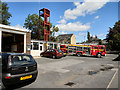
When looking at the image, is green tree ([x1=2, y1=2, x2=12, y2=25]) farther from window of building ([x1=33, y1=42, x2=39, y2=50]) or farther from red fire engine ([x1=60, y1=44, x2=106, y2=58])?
red fire engine ([x1=60, y1=44, x2=106, y2=58])

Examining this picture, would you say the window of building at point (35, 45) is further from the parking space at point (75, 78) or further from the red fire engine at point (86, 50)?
the parking space at point (75, 78)

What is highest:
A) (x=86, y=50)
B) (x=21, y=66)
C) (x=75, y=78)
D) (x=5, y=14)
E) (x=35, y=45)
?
(x=5, y=14)

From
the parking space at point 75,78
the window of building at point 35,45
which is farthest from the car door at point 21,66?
the window of building at point 35,45

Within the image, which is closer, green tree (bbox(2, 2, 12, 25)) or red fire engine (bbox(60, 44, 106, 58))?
red fire engine (bbox(60, 44, 106, 58))

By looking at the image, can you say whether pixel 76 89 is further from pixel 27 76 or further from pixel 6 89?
pixel 6 89

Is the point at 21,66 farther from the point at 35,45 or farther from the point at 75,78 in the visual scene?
the point at 35,45

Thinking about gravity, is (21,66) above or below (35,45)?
below

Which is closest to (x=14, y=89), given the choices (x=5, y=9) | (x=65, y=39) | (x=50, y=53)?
(x=50, y=53)

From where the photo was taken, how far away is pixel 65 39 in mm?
57125

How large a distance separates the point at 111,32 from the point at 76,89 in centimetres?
4555

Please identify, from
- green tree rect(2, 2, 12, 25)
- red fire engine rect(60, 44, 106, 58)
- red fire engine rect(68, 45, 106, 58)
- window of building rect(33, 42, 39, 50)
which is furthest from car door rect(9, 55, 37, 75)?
green tree rect(2, 2, 12, 25)

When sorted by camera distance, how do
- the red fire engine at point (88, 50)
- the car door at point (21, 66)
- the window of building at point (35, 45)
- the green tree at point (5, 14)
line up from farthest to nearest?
1. the green tree at point (5, 14)
2. the window of building at point (35, 45)
3. the red fire engine at point (88, 50)
4. the car door at point (21, 66)

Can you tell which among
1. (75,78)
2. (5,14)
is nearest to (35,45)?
(75,78)

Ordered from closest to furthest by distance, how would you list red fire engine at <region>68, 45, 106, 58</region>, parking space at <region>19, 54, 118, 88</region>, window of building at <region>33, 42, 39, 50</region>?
parking space at <region>19, 54, 118, 88</region> < red fire engine at <region>68, 45, 106, 58</region> < window of building at <region>33, 42, 39, 50</region>
